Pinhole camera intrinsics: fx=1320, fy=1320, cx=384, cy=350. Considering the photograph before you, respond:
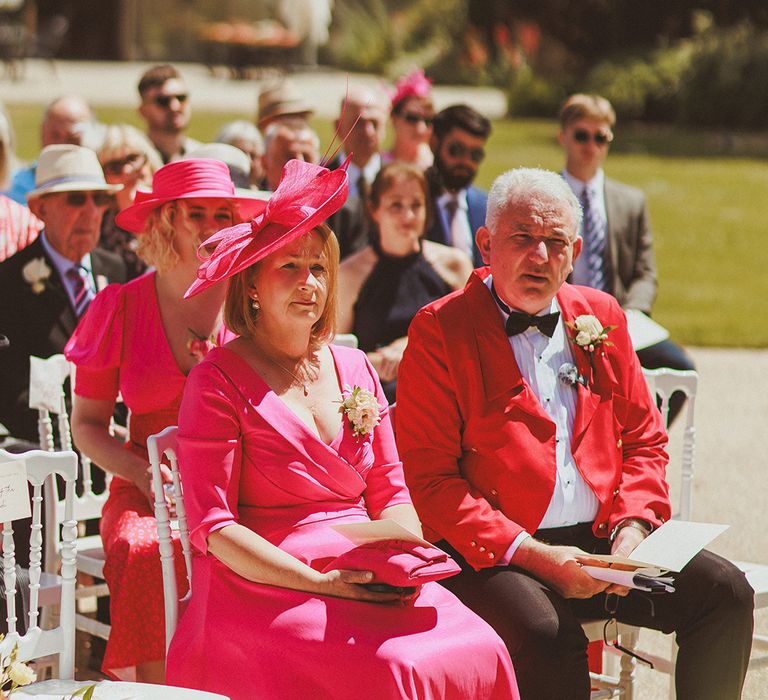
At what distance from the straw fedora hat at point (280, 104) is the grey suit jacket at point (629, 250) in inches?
86.1

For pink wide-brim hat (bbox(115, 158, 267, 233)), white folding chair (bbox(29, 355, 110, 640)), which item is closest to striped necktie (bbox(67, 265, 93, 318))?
white folding chair (bbox(29, 355, 110, 640))

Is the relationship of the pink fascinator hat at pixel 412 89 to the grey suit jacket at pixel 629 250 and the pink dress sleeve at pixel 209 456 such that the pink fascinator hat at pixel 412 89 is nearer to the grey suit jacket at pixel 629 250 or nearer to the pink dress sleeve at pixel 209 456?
the grey suit jacket at pixel 629 250

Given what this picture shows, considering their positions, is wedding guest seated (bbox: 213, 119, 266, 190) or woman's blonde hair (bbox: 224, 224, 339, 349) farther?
wedding guest seated (bbox: 213, 119, 266, 190)

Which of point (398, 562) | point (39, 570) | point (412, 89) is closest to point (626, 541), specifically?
point (398, 562)

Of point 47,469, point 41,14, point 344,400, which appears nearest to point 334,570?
point 344,400

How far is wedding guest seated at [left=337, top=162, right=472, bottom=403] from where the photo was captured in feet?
20.0

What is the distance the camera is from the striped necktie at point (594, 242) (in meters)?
7.32

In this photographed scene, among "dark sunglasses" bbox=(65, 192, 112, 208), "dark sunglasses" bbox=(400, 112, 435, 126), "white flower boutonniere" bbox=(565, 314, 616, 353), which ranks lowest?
"white flower boutonniere" bbox=(565, 314, 616, 353)

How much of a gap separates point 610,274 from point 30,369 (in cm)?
348

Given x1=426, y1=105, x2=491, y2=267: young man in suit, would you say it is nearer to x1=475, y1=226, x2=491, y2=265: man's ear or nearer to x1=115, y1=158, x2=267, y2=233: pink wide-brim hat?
x1=115, y1=158, x2=267, y2=233: pink wide-brim hat

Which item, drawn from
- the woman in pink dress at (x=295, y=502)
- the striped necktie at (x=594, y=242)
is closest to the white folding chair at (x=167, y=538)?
the woman in pink dress at (x=295, y=502)

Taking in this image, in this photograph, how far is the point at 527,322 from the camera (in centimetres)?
408

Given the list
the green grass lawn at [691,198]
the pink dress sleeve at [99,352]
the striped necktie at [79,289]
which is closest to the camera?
the pink dress sleeve at [99,352]

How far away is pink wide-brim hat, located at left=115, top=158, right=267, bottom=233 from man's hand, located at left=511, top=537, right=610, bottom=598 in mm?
1575
